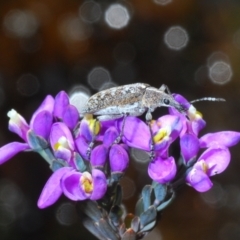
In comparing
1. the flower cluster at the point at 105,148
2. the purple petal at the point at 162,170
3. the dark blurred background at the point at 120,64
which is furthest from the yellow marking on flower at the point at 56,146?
the dark blurred background at the point at 120,64

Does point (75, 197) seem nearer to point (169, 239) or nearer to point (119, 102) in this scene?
point (119, 102)

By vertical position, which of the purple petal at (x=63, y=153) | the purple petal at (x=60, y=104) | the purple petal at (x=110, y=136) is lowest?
the purple petal at (x=110, y=136)

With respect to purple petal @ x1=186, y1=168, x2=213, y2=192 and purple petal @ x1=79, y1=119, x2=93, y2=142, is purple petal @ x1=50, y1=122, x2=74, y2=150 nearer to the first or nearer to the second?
purple petal @ x1=79, y1=119, x2=93, y2=142

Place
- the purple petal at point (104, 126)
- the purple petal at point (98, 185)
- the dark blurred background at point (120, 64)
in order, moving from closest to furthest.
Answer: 1. the purple petal at point (98, 185)
2. the purple petal at point (104, 126)
3. the dark blurred background at point (120, 64)

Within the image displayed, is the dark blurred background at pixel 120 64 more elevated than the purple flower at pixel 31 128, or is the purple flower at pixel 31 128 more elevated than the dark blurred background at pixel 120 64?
the purple flower at pixel 31 128

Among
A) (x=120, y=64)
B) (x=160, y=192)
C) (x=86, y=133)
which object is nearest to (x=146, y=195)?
(x=160, y=192)

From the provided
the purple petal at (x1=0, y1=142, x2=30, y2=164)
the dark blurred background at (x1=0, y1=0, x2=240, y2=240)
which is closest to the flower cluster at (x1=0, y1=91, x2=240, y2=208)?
the purple petal at (x1=0, y1=142, x2=30, y2=164)

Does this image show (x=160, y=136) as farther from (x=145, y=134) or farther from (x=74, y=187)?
(x=74, y=187)

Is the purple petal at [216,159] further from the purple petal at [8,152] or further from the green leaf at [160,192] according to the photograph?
the purple petal at [8,152]
